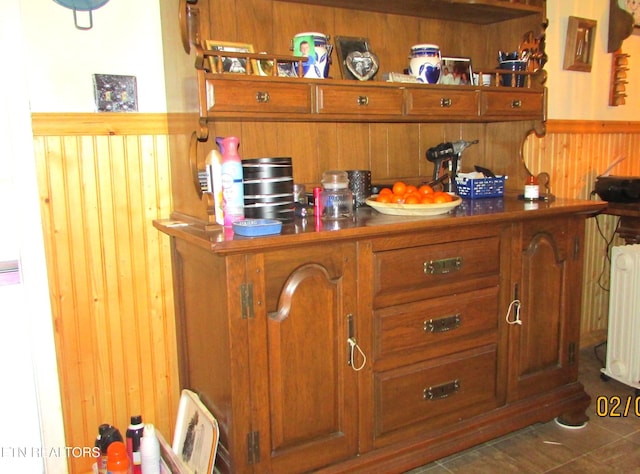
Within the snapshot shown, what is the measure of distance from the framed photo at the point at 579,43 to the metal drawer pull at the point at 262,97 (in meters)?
1.82

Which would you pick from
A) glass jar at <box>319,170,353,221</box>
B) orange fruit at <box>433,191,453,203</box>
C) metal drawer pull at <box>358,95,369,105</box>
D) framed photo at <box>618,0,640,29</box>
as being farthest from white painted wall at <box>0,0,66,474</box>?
framed photo at <box>618,0,640,29</box>

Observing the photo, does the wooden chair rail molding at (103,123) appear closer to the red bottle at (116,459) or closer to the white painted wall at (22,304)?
the white painted wall at (22,304)

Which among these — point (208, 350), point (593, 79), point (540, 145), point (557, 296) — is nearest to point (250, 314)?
point (208, 350)

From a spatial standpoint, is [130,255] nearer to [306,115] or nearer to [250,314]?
[250,314]

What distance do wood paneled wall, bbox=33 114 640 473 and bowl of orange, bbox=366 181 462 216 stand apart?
742 millimetres

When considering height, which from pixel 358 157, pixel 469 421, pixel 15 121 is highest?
pixel 15 121

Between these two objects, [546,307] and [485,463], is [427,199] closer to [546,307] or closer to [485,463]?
[546,307]

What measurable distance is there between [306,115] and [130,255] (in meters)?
0.76

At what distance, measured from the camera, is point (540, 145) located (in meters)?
2.79

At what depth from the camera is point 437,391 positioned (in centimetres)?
186

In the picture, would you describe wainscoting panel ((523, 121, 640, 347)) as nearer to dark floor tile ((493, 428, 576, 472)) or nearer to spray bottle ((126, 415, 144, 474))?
dark floor tile ((493, 428, 576, 472))

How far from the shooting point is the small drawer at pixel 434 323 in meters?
1.73

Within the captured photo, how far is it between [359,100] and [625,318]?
165cm

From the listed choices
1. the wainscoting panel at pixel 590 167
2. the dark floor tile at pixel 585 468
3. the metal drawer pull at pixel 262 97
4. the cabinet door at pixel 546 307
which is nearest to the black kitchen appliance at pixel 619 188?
the wainscoting panel at pixel 590 167
